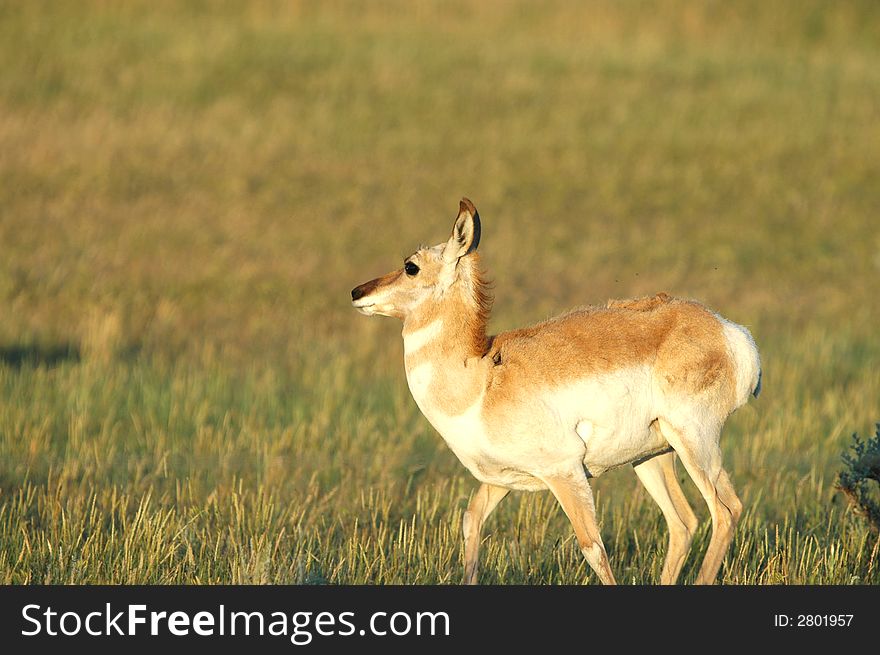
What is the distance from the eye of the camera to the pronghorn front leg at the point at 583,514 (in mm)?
6984

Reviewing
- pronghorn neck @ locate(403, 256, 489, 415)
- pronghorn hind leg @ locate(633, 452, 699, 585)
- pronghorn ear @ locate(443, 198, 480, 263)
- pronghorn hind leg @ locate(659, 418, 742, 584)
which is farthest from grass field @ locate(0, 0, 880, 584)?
pronghorn ear @ locate(443, 198, 480, 263)

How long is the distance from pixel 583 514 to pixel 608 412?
53 cm

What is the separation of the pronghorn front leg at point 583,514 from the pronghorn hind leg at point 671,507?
850 millimetres

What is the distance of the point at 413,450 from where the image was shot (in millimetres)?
11516

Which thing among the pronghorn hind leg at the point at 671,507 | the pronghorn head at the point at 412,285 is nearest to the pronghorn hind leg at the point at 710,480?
the pronghorn hind leg at the point at 671,507

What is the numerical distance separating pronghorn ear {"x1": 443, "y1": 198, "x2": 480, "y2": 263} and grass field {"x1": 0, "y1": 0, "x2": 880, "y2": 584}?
183 cm

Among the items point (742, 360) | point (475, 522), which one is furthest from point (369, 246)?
point (742, 360)

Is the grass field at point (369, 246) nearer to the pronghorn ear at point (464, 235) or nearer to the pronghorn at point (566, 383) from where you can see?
the pronghorn at point (566, 383)

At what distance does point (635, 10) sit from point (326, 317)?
22.0m

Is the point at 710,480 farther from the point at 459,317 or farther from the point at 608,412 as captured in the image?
the point at 459,317

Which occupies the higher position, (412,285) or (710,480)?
(412,285)

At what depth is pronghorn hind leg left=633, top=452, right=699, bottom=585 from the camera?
780 centimetres

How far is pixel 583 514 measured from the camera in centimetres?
702

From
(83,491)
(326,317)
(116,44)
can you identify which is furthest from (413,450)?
(116,44)
